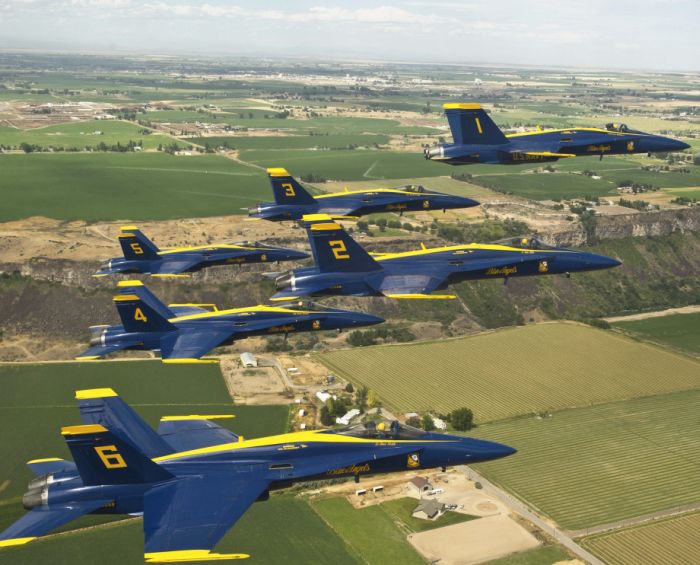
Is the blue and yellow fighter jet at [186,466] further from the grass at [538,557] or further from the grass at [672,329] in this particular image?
the grass at [672,329]

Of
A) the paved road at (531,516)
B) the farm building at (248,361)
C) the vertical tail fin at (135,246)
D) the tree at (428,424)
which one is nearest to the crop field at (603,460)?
the paved road at (531,516)

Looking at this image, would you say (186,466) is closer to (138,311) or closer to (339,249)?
(138,311)

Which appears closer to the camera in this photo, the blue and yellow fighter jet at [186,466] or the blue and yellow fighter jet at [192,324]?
the blue and yellow fighter jet at [186,466]

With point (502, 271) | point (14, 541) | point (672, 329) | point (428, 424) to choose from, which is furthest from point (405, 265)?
point (672, 329)

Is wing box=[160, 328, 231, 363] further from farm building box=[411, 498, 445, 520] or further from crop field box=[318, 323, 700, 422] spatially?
crop field box=[318, 323, 700, 422]

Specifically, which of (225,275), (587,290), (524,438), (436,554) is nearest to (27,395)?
(225,275)
